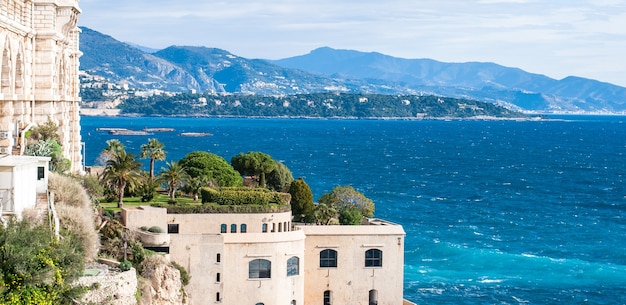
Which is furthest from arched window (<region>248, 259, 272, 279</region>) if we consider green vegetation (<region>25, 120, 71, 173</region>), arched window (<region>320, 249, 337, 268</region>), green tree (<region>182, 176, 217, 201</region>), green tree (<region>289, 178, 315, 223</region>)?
green vegetation (<region>25, 120, 71, 173</region>)

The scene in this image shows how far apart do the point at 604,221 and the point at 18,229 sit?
300 feet

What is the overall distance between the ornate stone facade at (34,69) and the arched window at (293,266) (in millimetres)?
14799

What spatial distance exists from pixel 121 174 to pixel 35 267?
64.9 ft

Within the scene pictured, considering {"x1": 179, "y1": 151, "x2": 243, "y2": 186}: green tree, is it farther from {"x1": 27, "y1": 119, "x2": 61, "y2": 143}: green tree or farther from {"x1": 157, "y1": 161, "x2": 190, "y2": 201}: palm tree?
{"x1": 27, "y1": 119, "x2": 61, "y2": 143}: green tree

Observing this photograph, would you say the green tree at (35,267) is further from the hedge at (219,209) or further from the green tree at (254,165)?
the green tree at (254,165)

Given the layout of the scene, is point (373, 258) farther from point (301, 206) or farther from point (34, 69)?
point (34, 69)

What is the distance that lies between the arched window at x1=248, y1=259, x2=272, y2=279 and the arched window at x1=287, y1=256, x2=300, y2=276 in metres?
1.43

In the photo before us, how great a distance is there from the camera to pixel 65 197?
4228 cm

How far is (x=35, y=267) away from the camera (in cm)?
3278

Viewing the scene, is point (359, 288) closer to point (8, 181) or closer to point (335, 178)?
point (8, 181)

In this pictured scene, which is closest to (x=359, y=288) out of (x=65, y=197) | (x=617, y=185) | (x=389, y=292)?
(x=389, y=292)

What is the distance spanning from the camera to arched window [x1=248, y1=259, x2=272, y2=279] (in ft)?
171

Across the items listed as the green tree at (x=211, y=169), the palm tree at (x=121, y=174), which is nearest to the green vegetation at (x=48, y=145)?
the palm tree at (x=121, y=174)

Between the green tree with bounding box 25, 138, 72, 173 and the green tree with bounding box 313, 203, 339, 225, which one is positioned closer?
the green tree with bounding box 25, 138, 72, 173
